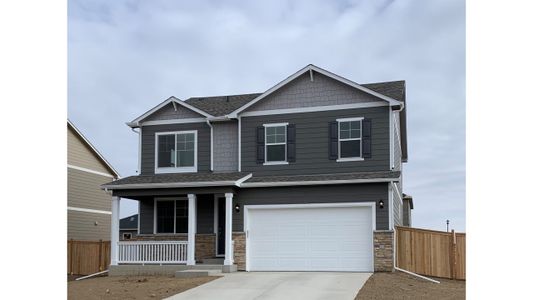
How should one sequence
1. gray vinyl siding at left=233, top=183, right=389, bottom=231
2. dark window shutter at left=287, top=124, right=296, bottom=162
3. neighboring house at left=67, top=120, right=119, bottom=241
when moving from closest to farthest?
1. gray vinyl siding at left=233, top=183, right=389, bottom=231
2. dark window shutter at left=287, top=124, right=296, bottom=162
3. neighboring house at left=67, top=120, right=119, bottom=241

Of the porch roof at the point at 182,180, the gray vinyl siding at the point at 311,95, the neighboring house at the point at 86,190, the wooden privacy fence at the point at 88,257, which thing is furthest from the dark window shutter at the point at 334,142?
the neighboring house at the point at 86,190

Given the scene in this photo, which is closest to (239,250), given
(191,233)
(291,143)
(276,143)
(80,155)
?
(191,233)

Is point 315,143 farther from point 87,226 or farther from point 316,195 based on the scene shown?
point 87,226

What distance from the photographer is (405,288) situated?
49.8 feet

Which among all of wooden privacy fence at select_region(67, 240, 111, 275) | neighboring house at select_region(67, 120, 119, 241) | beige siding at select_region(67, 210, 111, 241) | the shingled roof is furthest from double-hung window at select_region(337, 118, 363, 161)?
beige siding at select_region(67, 210, 111, 241)

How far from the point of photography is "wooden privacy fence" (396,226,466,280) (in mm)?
18453

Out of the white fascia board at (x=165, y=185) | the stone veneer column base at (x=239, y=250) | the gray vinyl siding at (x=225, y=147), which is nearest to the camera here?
the white fascia board at (x=165, y=185)

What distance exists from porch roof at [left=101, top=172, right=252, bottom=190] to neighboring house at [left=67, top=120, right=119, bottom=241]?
7.06m

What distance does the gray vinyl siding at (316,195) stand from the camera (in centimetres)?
1853

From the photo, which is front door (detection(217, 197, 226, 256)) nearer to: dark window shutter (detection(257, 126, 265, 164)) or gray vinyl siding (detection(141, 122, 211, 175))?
gray vinyl siding (detection(141, 122, 211, 175))

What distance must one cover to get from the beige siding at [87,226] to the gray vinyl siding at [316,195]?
10773 millimetres

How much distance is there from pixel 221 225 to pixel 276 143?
360 centimetres

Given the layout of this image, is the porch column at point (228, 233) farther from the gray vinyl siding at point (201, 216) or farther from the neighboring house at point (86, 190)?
the neighboring house at point (86, 190)

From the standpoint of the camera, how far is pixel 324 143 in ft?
64.8
